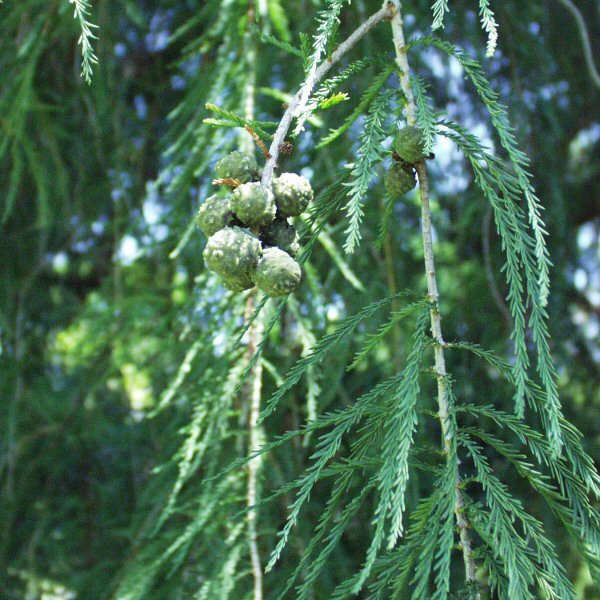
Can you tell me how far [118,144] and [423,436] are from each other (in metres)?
1.13

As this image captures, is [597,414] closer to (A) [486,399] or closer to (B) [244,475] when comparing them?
(A) [486,399]

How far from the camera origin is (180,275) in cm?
212

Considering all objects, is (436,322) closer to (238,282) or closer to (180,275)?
(238,282)

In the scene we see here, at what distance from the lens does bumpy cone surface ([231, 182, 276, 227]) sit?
71 centimetres

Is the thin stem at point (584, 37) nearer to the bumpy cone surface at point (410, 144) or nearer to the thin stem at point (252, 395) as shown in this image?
the thin stem at point (252, 395)

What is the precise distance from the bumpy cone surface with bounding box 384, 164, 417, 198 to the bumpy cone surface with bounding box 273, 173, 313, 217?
141 millimetres

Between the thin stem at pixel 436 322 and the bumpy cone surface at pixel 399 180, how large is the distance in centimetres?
2

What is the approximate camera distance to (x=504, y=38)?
2061 mm

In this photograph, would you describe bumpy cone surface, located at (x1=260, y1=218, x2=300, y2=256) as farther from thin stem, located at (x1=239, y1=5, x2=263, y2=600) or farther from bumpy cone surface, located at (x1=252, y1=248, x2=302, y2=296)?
thin stem, located at (x1=239, y1=5, x2=263, y2=600)

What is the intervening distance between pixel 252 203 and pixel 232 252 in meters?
0.05

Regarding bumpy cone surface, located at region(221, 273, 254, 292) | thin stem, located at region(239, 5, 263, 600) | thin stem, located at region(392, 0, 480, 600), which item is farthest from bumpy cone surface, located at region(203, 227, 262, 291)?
thin stem, located at region(239, 5, 263, 600)

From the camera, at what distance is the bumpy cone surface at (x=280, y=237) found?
2.50 feet

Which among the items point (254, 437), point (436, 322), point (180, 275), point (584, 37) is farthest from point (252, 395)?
point (584, 37)

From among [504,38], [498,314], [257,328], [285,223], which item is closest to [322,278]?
[257,328]
